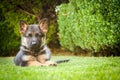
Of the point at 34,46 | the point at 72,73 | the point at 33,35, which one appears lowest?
the point at 72,73

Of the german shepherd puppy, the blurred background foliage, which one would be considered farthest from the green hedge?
the german shepherd puppy

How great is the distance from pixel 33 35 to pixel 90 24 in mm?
1358

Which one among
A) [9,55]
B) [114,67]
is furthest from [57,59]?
[114,67]

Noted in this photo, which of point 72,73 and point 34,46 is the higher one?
point 34,46

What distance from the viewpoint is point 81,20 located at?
7.49 meters

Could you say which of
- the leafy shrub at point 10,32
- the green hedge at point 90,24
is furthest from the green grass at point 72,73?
the leafy shrub at point 10,32

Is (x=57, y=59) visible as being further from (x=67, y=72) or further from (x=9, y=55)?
(x=67, y=72)

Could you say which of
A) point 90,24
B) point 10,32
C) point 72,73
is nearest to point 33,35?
point 10,32

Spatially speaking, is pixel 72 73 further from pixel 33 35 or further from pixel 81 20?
pixel 81 20

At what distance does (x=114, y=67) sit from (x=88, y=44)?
2.30 metres

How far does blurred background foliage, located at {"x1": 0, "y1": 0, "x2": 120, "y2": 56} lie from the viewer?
640 centimetres

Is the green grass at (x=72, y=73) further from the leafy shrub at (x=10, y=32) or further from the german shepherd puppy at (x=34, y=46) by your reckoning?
the leafy shrub at (x=10, y=32)

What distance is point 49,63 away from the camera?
6078 mm

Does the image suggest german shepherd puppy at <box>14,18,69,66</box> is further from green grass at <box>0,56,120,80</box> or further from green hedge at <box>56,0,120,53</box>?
green hedge at <box>56,0,120,53</box>
